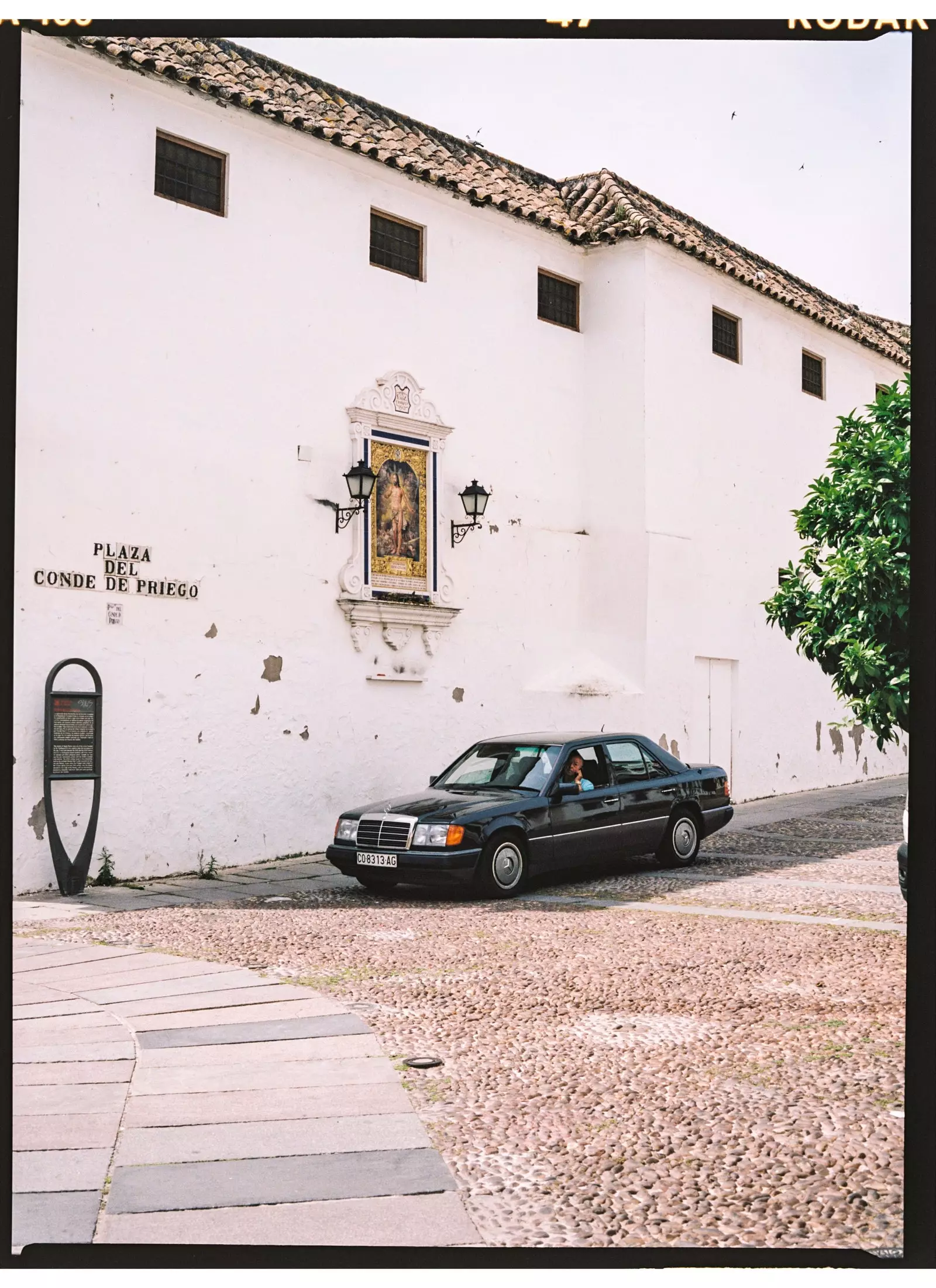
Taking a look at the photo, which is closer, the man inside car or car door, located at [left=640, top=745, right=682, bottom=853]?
the man inside car

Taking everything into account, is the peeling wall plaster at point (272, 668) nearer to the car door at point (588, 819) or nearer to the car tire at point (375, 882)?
the car tire at point (375, 882)

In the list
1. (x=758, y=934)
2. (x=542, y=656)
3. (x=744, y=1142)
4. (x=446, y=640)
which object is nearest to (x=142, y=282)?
(x=446, y=640)

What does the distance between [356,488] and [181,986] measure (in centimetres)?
739

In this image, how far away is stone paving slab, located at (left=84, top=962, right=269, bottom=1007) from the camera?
24.1 ft

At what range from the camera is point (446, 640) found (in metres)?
15.5

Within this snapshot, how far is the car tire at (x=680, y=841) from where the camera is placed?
509 inches

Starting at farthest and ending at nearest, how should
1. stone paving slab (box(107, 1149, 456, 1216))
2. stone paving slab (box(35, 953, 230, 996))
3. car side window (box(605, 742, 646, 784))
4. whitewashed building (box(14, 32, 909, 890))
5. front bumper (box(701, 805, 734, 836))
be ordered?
front bumper (box(701, 805, 734, 836)) < car side window (box(605, 742, 646, 784)) < whitewashed building (box(14, 32, 909, 890)) < stone paving slab (box(35, 953, 230, 996)) < stone paving slab (box(107, 1149, 456, 1216))

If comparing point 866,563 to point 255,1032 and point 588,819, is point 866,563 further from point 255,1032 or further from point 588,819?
point 588,819

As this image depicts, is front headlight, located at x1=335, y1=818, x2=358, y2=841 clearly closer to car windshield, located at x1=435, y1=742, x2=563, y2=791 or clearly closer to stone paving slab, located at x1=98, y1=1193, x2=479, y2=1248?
car windshield, located at x1=435, y1=742, x2=563, y2=791

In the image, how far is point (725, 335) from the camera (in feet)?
62.2

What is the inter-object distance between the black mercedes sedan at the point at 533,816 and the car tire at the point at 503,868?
0.01 m

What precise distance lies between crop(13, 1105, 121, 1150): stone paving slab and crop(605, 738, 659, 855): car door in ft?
25.8

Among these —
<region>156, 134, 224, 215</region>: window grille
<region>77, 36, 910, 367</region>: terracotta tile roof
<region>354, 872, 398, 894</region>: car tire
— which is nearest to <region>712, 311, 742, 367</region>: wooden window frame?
<region>77, 36, 910, 367</region>: terracotta tile roof

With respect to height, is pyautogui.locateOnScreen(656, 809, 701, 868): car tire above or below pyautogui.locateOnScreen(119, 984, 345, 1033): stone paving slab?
above
